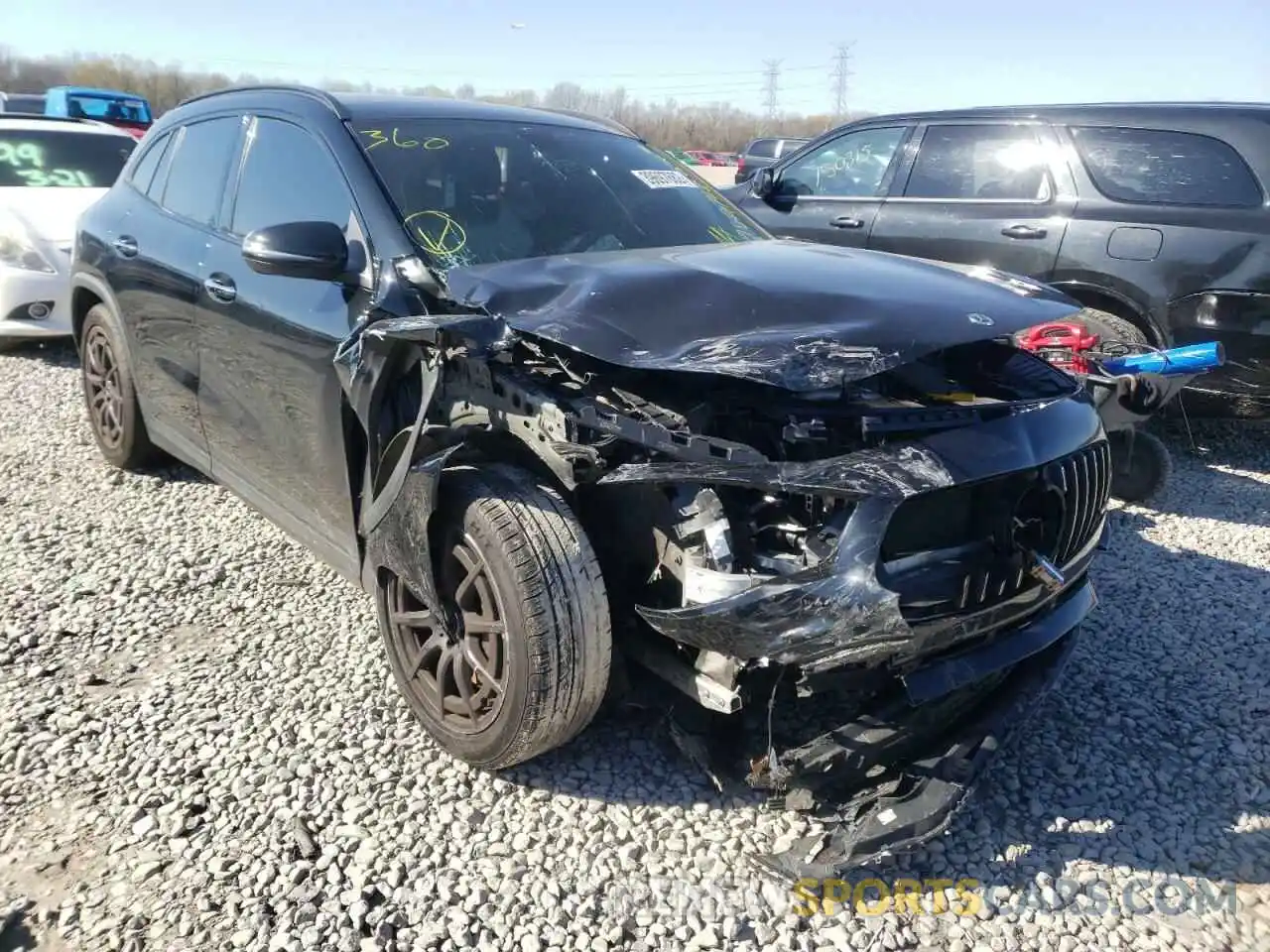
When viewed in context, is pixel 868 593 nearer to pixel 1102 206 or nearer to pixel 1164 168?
pixel 1102 206

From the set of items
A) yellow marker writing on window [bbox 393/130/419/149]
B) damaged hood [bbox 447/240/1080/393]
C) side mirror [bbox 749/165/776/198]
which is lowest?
side mirror [bbox 749/165/776/198]

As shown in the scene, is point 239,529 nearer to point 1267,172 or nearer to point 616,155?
point 616,155

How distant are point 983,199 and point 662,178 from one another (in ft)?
9.91

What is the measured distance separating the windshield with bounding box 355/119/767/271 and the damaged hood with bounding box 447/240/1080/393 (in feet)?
0.62

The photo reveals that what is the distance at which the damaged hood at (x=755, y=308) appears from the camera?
2186 millimetres

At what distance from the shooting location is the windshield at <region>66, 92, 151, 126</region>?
21.0 metres

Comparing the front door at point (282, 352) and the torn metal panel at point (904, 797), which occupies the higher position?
the front door at point (282, 352)

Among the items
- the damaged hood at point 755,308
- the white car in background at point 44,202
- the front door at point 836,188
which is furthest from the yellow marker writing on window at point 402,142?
the white car in background at point 44,202

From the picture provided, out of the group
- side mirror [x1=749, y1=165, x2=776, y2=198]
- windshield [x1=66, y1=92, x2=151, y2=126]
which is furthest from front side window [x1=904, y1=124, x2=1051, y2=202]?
windshield [x1=66, y1=92, x2=151, y2=126]

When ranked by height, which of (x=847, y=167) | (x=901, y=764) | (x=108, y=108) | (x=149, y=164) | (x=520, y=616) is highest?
(x=149, y=164)

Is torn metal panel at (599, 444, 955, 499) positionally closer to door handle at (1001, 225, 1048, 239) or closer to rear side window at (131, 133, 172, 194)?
rear side window at (131, 133, 172, 194)

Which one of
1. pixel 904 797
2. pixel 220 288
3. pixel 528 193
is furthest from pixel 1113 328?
pixel 220 288

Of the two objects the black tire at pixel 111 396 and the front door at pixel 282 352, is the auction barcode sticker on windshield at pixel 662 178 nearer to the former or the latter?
the front door at pixel 282 352

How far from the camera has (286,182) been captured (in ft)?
10.9
